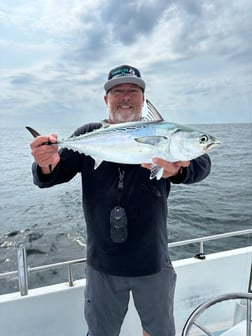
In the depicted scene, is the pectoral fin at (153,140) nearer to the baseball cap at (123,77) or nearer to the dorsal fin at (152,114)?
the dorsal fin at (152,114)

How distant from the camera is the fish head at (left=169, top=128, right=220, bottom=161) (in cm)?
138

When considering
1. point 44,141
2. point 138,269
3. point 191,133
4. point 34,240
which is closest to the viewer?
point 191,133

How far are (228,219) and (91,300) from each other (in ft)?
19.5

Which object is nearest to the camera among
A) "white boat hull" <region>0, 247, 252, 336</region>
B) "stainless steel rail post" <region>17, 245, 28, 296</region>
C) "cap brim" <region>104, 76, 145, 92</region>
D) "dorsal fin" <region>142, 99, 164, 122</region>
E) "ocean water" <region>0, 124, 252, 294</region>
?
"dorsal fin" <region>142, 99, 164, 122</region>

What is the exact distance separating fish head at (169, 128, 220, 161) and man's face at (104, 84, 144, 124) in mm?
437

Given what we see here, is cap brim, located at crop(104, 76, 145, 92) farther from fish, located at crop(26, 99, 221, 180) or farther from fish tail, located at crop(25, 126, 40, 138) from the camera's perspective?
fish tail, located at crop(25, 126, 40, 138)

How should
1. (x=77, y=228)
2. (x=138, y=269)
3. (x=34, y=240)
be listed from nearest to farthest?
1. (x=138, y=269)
2. (x=34, y=240)
3. (x=77, y=228)

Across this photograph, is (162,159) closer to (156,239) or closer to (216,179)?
(156,239)

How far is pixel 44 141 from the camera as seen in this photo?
1495 millimetres

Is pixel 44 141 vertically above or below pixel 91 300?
above

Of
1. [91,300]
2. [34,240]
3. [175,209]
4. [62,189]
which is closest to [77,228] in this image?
[34,240]

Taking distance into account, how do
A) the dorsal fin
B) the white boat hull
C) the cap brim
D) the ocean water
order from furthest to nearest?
the ocean water
the white boat hull
the cap brim
the dorsal fin

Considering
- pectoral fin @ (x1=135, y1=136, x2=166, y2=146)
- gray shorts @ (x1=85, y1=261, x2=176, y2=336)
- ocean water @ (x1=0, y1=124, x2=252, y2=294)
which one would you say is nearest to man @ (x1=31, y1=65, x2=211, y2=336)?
gray shorts @ (x1=85, y1=261, x2=176, y2=336)

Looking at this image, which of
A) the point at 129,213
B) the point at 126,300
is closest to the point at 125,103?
the point at 129,213
